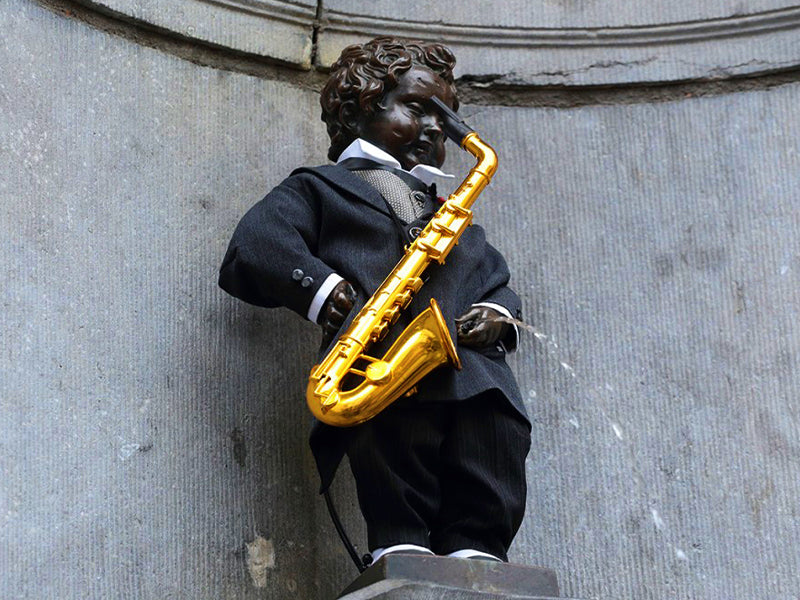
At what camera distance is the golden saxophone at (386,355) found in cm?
278

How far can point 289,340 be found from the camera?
3357 millimetres

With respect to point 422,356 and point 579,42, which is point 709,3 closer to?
point 579,42

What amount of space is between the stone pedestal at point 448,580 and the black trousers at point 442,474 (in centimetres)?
11

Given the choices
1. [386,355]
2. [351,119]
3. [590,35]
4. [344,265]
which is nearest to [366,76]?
[351,119]

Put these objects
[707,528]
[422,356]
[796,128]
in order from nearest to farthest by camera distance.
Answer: [422,356], [707,528], [796,128]

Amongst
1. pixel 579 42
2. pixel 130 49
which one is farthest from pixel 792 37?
pixel 130 49

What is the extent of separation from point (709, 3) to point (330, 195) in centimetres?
139

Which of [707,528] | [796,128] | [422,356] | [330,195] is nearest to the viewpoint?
[422,356]

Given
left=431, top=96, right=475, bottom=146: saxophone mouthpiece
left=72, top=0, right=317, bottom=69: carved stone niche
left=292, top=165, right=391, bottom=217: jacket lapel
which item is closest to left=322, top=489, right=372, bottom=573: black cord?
left=292, top=165, right=391, bottom=217: jacket lapel

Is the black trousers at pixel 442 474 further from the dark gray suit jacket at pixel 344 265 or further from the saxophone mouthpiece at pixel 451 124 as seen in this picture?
the saxophone mouthpiece at pixel 451 124

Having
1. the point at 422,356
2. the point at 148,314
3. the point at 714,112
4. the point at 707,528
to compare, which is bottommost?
the point at 707,528

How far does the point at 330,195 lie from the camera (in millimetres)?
3080

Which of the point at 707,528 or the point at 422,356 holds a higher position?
the point at 422,356

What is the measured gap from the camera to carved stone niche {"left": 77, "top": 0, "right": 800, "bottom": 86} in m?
3.80
